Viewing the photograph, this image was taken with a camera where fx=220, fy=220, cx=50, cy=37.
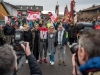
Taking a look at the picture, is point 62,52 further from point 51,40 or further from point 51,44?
point 51,40

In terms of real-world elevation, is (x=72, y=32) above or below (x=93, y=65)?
below

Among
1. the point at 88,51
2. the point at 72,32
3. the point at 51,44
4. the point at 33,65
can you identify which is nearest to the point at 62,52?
the point at 51,44

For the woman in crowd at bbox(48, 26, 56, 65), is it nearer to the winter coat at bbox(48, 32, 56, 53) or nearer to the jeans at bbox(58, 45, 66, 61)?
the winter coat at bbox(48, 32, 56, 53)

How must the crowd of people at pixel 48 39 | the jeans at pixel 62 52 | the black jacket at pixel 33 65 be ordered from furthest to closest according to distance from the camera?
1. the jeans at pixel 62 52
2. the crowd of people at pixel 48 39
3. the black jacket at pixel 33 65

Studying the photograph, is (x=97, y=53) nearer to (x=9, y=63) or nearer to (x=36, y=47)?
(x=9, y=63)

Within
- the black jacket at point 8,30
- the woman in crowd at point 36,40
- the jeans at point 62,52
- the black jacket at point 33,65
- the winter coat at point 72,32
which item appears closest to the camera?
the black jacket at point 33,65

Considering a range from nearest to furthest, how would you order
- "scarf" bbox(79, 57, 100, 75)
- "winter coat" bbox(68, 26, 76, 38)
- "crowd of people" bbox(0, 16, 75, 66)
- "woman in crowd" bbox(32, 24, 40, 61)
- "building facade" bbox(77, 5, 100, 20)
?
"scarf" bbox(79, 57, 100, 75) → "crowd of people" bbox(0, 16, 75, 66) → "woman in crowd" bbox(32, 24, 40, 61) → "winter coat" bbox(68, 26, 76, 38) → "building facade" bbox(77, 5, 100, 20)

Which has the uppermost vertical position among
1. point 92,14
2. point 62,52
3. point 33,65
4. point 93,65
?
point 92,14

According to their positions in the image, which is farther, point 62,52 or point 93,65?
point 62,52

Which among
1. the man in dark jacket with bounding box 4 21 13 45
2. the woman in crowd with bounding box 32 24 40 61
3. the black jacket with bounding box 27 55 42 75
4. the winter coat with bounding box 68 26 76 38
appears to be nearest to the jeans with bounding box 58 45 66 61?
the woman in crowd with bounding box 32 24 40 61

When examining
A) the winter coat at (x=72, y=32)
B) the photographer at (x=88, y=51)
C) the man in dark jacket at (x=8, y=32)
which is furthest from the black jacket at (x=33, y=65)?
the winter coat at (x=72, y=32)

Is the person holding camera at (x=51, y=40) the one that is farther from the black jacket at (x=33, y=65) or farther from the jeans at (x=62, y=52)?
the black jacket at (x=33, y=65)

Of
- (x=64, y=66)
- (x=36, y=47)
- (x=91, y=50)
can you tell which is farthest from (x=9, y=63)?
(x=36, y=47)

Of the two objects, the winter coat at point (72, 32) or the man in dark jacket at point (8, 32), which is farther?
the winter coat at point (72, 32)
